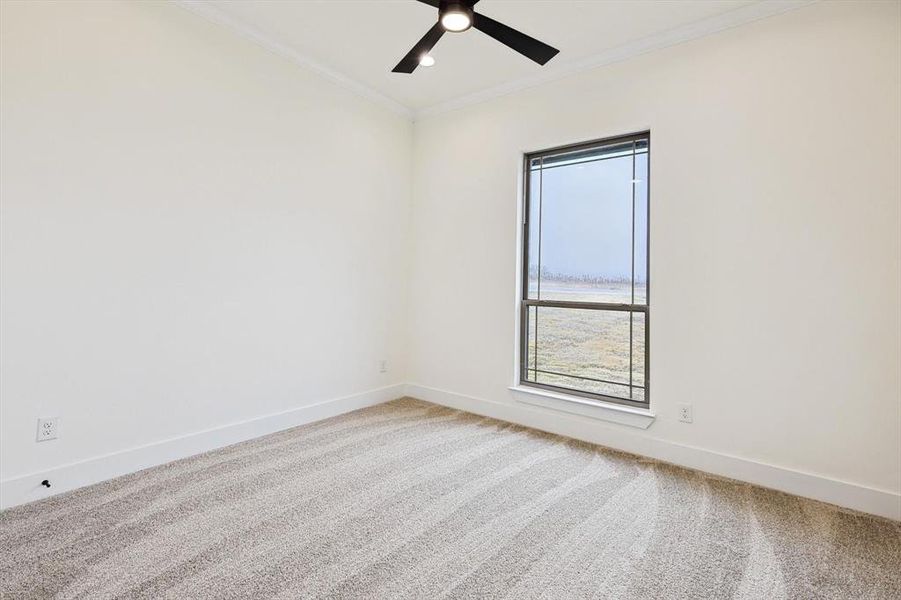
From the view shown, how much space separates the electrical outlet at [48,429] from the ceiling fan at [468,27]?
268cm

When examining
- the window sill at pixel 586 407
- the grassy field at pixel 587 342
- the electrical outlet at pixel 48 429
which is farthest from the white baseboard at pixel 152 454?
the grassy field at pixel 587 342

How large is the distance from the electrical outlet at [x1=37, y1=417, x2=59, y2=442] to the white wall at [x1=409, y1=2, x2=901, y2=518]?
302 cm

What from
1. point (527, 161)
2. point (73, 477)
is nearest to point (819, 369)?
point (527, 161)

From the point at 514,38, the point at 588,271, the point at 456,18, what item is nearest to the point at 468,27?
the point at 456,18

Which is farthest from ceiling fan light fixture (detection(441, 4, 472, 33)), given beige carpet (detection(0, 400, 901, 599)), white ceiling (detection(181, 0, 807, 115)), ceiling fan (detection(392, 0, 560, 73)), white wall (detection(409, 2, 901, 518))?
beige carpet (detection(0, 400, 901, 599))

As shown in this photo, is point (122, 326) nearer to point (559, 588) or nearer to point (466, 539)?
point (466, 539)

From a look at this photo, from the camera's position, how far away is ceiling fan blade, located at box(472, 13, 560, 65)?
201 cm

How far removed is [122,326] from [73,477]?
82 centimetres

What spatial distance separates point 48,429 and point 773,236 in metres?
4.13

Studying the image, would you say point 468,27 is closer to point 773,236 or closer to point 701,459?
point 773,236

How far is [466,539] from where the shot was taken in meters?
1.92

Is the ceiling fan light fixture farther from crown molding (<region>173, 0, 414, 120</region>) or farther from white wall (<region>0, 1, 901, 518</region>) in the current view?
crown molding (<region>173, 0, 414, 120</region>)

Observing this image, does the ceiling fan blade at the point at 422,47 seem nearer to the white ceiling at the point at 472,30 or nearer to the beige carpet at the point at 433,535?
the white ceiling at the point at 472,30

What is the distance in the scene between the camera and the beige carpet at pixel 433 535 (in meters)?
1.62
